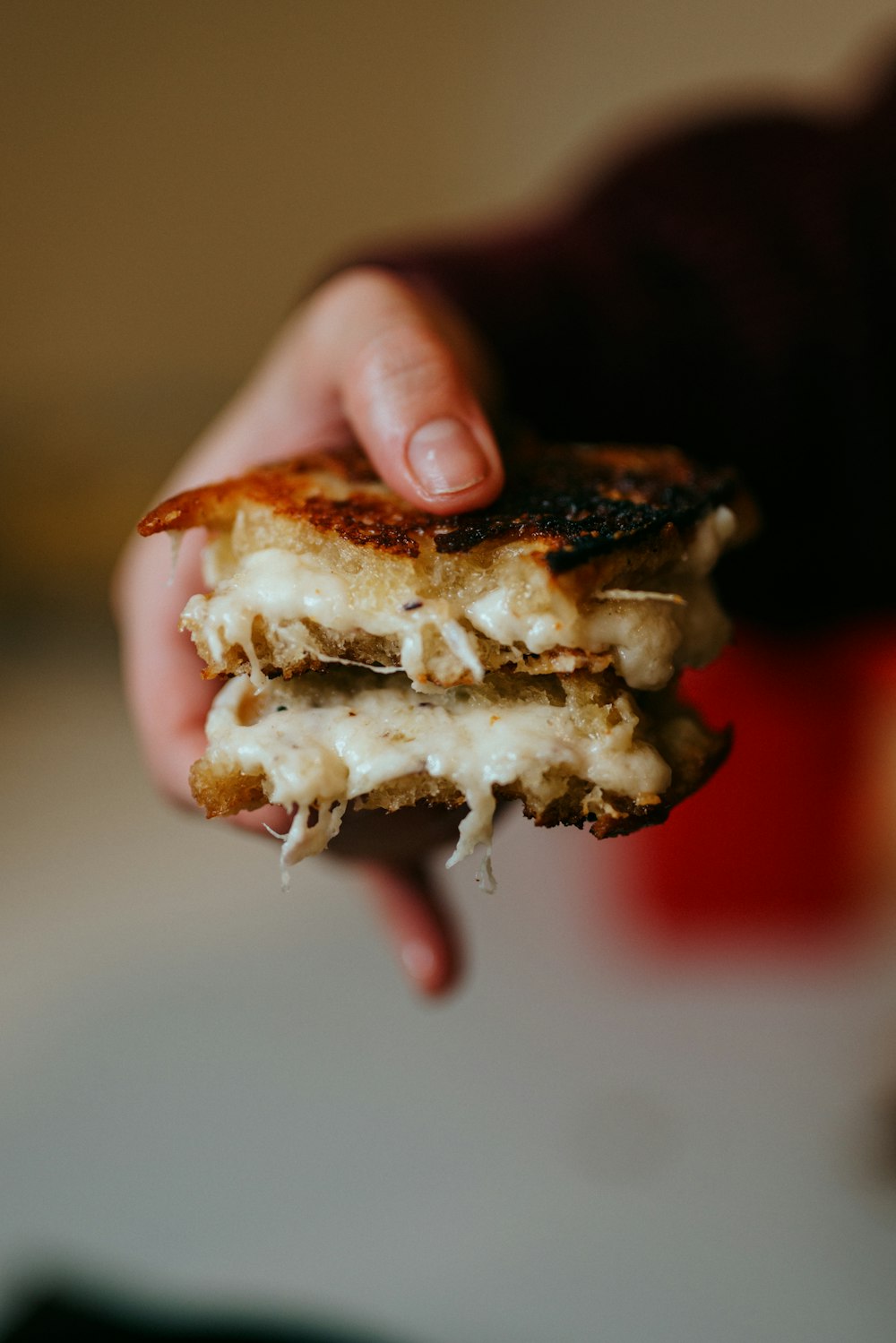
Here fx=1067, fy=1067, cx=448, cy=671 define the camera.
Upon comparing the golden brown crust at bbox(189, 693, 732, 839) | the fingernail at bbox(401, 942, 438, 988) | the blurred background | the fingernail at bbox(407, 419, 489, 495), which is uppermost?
the fingernail at bbox(407, 419, 489, 495)

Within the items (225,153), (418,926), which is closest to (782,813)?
(418,926)

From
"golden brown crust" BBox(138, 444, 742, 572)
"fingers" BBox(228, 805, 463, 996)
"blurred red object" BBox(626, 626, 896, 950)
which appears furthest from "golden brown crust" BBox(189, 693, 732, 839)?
"blurred red object" BBox(626, 626, 896, 950)

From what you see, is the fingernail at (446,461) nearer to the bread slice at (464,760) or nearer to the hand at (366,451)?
the hand at (366,451)

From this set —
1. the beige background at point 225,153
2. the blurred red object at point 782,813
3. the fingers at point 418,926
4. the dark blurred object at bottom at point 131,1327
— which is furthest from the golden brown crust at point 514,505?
the beige background at point 225,153

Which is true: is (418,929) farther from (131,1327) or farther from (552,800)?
(552,800)

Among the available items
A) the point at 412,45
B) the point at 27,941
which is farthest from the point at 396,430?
the point at 412,45

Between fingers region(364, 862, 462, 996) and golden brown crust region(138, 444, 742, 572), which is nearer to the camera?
golden brown crust region(138, 444, 742, 572)

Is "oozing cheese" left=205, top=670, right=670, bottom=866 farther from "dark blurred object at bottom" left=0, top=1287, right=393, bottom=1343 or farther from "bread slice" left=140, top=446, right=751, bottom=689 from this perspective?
"dark blurred object at bottom" left=0, top=1287, right=393, bottom=1343
